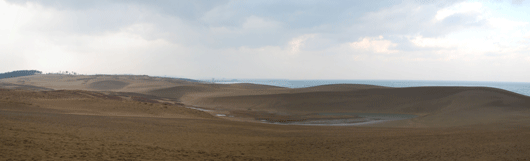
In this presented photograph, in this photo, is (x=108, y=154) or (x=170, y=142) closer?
(x=108, y=154)

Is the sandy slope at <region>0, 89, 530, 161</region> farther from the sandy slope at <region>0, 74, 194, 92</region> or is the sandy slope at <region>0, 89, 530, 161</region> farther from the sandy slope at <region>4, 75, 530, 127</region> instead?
the sandy slope at <region>0, 74, 194, 92</region>

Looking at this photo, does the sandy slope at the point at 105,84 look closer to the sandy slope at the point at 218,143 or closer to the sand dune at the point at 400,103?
the sand dune at the point at 400,103

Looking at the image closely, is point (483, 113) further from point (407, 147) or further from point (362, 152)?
point (362, 152)

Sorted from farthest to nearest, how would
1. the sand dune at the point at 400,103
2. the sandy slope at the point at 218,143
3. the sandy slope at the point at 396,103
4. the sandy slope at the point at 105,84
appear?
1. the sandy slope at the point at 105,84
2. the sand dune at the point at 400,103
3. the sandy slope at the point at 396,103
4. the sandy slope at the point at 218,143

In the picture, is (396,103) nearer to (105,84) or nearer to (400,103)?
(400,103)

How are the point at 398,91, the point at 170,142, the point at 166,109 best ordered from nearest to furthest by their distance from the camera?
the point at 170,142, the point at 166,109, the point at 398,91

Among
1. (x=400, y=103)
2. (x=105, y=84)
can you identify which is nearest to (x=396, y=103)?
(x=400, y=103)

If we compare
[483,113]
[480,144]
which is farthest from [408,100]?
[480,144]

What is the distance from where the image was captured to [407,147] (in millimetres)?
12320

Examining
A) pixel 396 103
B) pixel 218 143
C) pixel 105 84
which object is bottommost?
pixel 218 143

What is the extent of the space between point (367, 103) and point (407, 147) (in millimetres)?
24876

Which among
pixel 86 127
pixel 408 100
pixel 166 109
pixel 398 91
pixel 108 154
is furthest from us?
pixel 398 91

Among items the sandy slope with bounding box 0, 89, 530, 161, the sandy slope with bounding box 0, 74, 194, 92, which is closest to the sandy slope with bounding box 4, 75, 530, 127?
the sandy slope with bounding box 0, 89, 530, 161

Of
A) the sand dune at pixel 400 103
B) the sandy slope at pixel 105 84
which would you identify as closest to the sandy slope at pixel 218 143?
the sand dune at pixel 400 103
